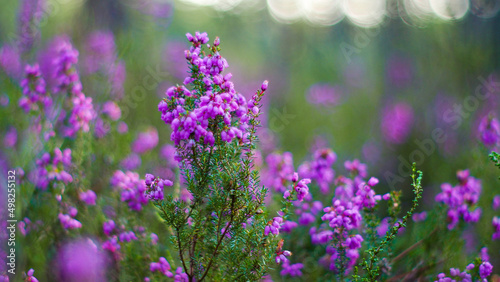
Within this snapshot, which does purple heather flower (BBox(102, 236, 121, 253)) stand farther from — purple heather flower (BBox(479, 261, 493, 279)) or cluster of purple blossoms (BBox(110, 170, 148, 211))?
purple heather flower (BBox(479, 261, 493, 279))

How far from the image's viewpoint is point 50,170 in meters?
2.21

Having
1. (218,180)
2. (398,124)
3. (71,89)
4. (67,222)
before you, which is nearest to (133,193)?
(67,222)

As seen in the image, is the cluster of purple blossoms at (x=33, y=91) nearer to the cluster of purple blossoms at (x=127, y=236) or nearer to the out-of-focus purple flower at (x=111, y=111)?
the out-of-focus purple flower at (x=111, y=111)

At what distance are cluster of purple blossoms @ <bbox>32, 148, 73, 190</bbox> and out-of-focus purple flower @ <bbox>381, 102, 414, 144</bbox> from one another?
4595mm

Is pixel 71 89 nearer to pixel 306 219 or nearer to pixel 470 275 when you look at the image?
pixel 306 219

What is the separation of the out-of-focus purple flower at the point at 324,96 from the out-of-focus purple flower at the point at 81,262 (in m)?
5.99

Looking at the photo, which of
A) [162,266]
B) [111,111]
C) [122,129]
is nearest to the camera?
[162,266]

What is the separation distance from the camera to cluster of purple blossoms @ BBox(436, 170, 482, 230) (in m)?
2.29

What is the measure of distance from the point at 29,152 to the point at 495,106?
533 centimetres

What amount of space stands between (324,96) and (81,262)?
6300 mm

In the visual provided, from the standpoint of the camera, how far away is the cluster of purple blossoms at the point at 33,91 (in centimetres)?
244

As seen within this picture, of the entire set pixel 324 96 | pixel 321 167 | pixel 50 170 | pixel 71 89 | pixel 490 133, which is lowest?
pixel 50 170

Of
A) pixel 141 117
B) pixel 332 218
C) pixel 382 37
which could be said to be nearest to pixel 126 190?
pixel 332 218

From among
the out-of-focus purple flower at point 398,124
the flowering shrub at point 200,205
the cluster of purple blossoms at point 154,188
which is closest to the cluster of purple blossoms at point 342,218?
the flowering shrub at point 200,205
